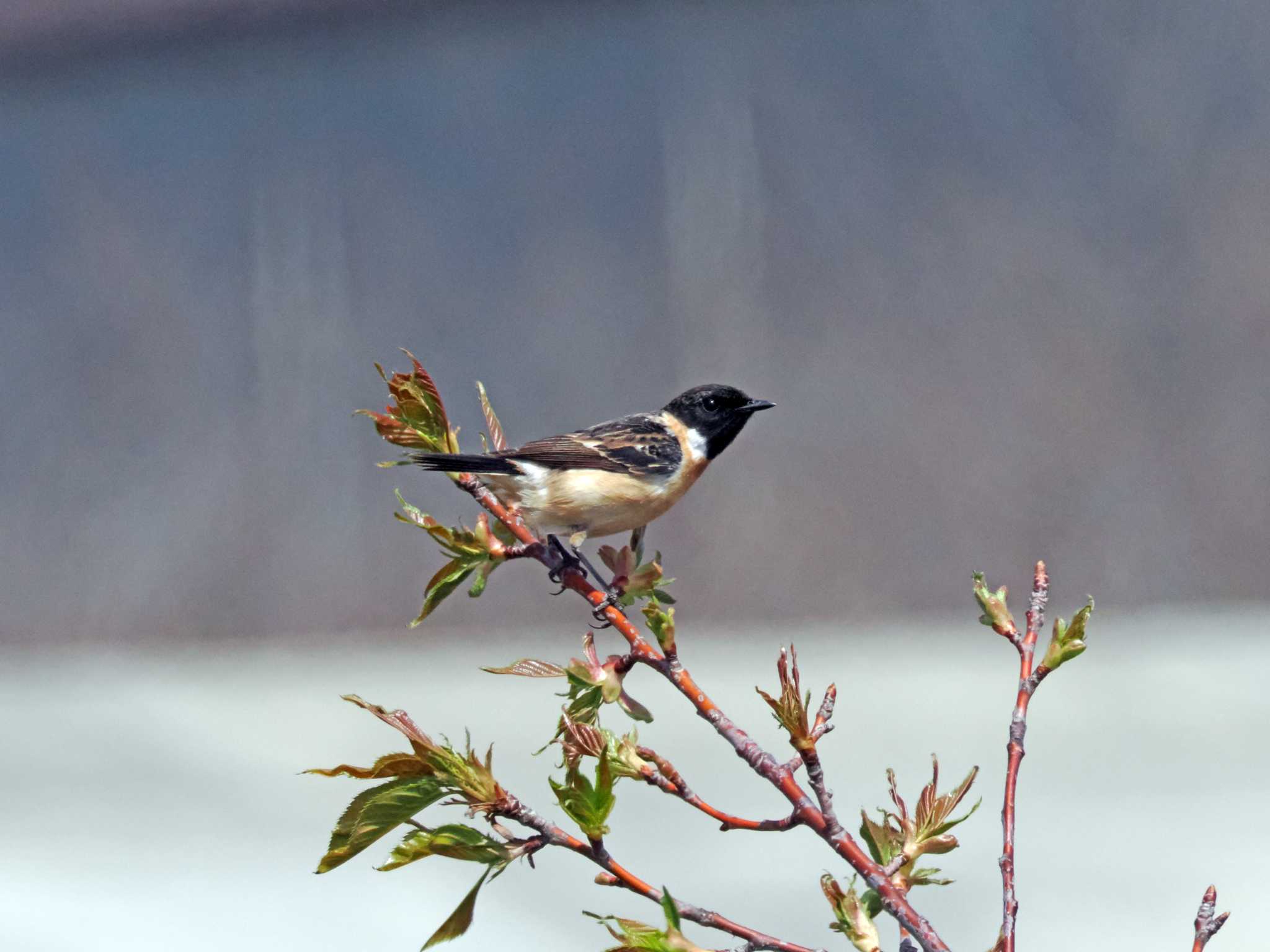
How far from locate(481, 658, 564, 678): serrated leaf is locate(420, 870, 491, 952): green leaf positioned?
105mm

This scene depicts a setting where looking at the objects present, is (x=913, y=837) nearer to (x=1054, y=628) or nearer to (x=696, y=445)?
(x=1054, y=628)

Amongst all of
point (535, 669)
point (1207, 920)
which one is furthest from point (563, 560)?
point (1207, 920)

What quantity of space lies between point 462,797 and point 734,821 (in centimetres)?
13

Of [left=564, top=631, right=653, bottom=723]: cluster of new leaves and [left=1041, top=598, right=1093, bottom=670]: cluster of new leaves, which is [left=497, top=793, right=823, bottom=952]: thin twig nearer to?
[left=564, top=631, right=653, bottom=723]: cluster of new leaves

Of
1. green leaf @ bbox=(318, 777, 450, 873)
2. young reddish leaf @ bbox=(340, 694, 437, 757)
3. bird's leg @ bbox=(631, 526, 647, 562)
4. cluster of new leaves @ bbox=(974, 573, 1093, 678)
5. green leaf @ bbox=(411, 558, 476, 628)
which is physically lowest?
green leaf @ bbox=(318, 777, 450, 873)

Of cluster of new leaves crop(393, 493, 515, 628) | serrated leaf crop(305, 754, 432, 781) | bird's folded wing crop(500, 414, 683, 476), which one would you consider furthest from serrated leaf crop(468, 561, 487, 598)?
bird's folded wing crop(500, 414, 683, 476)

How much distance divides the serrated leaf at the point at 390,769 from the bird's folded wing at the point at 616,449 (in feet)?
2.04

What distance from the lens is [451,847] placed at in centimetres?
54

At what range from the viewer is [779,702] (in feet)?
1.82

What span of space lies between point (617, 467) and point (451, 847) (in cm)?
75

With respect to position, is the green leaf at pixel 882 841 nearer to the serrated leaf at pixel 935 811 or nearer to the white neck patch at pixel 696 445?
the serrated leaf at pixel 935 811

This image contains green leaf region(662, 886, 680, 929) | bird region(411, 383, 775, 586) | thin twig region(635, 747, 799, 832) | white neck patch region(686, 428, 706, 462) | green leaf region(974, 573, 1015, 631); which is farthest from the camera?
white neck patch region(686, 428, 706, 462)

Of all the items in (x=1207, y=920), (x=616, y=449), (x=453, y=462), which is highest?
(x=616, y=449)

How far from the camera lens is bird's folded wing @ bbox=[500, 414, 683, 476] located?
1.23m
